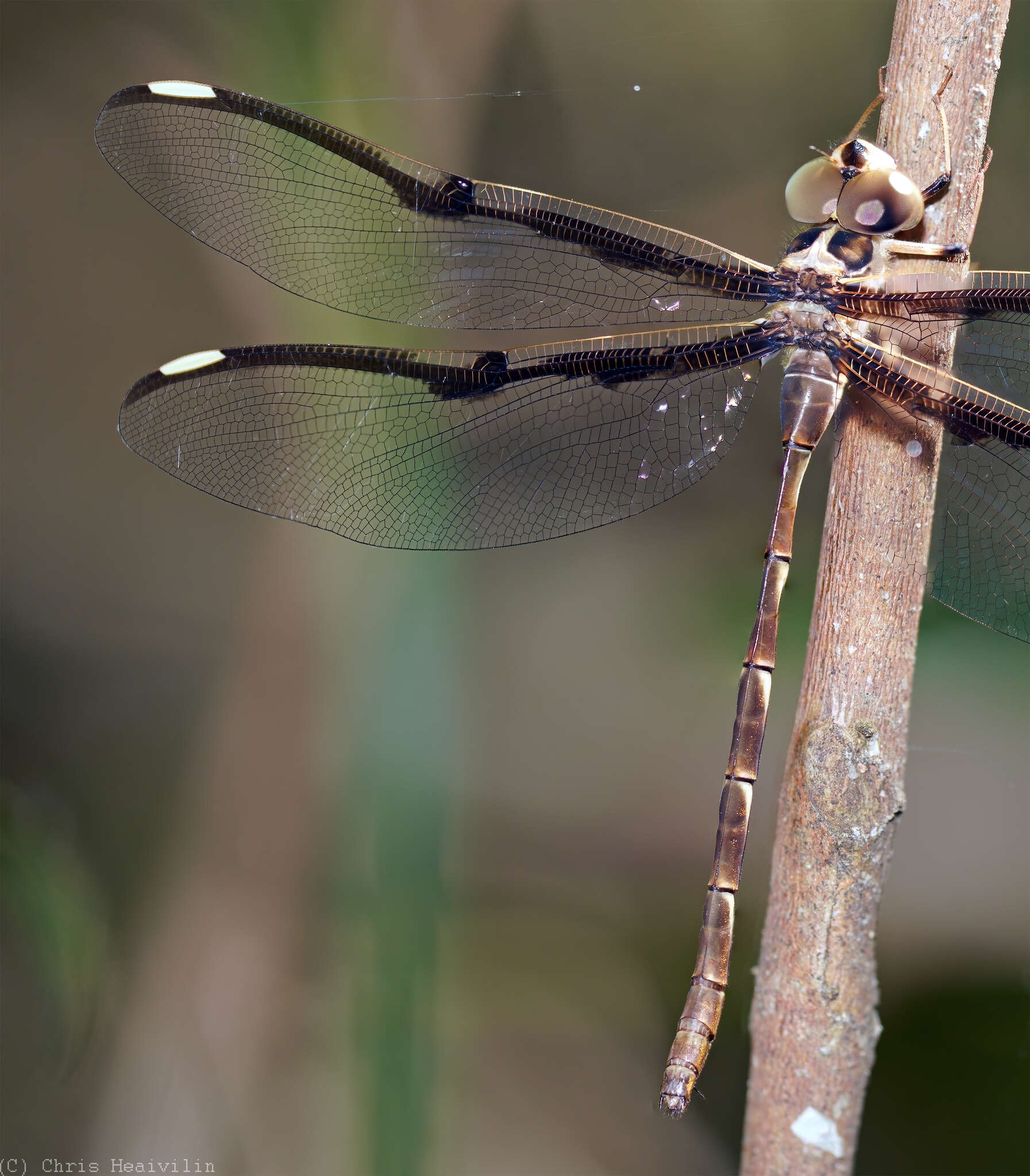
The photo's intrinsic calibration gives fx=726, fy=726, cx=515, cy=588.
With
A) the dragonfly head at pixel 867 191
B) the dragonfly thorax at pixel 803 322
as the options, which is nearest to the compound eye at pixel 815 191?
the dragonfly head at pixel 867 191

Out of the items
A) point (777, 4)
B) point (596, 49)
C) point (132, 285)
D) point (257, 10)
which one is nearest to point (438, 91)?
point (596, 49)

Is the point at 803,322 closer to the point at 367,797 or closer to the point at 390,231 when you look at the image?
the point at 390,231

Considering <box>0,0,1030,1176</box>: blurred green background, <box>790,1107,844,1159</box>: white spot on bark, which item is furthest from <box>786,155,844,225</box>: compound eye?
<box>790,1107,844,1159</box>: white spot on bark

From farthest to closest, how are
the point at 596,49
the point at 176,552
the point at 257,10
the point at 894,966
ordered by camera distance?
1. the point at 176,552
2. the point at 894,966
3. the point at 257,10
4. the point at 596,49

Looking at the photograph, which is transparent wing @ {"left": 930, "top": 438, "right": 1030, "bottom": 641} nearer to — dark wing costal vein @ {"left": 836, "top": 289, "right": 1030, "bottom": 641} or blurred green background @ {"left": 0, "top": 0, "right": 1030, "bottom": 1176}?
dark wing costal vein @ {"left": 836, "top": 289, "right": 1030, "bottom": 641}

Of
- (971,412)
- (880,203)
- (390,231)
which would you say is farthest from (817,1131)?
(390,231)

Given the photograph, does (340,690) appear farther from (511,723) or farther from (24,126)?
(24,126)

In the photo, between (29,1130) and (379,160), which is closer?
(379,160)
